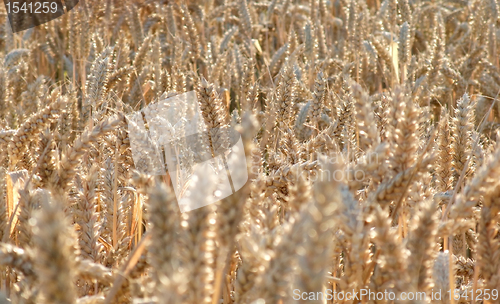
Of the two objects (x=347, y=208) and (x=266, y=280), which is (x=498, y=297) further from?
(x=266, y=280)

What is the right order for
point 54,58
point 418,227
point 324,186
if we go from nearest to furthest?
point 324,186, point 418,227, point 54,58

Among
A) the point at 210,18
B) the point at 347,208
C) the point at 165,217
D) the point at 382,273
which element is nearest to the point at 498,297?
the point at 382,273

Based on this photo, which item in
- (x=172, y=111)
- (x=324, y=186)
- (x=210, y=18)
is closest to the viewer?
(x=324, y=186)

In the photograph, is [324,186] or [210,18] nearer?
[324,186]

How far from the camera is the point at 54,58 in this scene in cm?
427

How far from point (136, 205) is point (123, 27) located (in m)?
3.87

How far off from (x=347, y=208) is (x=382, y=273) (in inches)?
5.1

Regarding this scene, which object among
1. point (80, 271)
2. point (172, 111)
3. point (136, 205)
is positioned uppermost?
point (80, 271)

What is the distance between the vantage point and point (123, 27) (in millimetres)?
4711

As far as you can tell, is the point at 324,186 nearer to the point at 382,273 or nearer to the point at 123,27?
the point at 382,273

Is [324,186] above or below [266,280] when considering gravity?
above

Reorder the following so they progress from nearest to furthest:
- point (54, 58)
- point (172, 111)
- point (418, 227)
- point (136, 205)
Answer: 1. point (418, 227)
2. point (136, 205)
3. point (172, 111)
4. point (54, 58)

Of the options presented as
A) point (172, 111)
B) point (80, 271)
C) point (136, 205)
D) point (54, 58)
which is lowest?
point (54, 58)

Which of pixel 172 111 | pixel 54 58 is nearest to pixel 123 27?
pixel 54 58
